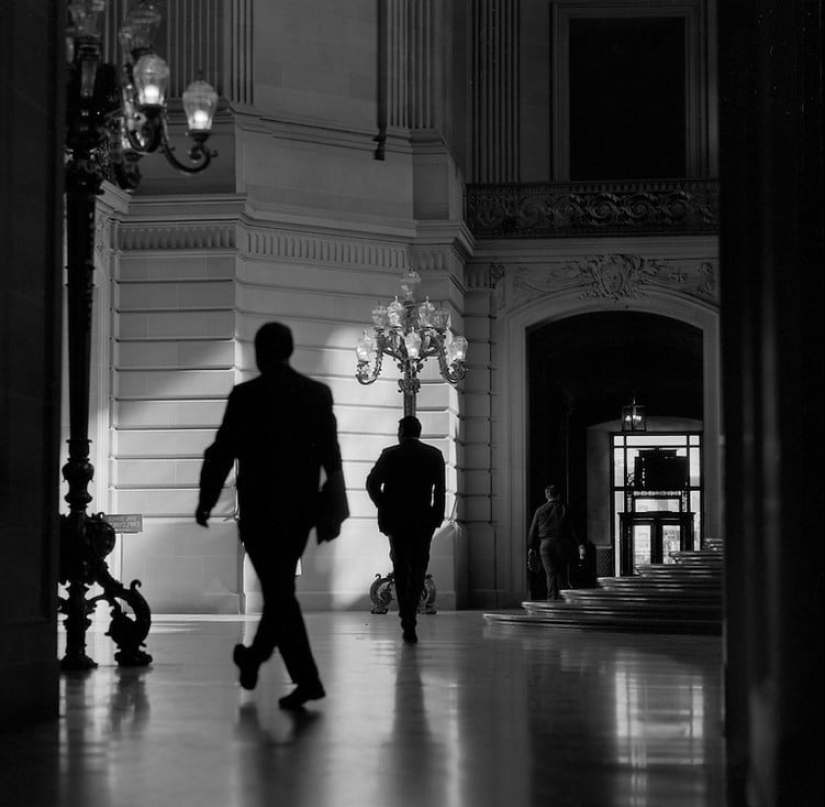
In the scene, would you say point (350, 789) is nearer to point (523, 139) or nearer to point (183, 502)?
point (183, 502)

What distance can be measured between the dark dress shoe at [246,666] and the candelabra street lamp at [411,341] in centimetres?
1291

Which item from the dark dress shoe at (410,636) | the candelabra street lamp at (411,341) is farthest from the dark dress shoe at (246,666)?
the candelabra street lamp at (411,341)

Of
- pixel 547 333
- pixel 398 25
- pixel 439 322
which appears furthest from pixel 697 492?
pixel 439 322

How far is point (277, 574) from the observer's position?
7.84m

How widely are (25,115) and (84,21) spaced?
443cm

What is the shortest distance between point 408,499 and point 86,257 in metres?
3.45

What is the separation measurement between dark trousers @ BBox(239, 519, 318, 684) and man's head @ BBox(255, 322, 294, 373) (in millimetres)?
764

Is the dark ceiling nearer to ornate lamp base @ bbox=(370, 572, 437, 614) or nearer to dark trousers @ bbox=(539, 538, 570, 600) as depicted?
dark trousers @ bbox=(539, 538, 570, 600)

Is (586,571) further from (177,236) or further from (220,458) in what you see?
(220,458)

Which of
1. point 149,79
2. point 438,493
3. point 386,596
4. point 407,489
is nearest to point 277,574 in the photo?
point 149,79

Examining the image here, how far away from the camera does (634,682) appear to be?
10000 mm

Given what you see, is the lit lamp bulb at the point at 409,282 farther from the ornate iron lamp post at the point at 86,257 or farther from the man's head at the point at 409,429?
the ornate iron lamp post at the point at 86,257

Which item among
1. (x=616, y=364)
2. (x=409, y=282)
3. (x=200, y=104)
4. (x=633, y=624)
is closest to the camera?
(x=200, y=104)

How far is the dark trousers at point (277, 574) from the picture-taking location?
7832 millimetres
